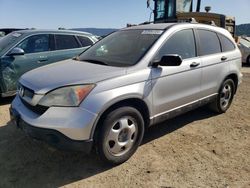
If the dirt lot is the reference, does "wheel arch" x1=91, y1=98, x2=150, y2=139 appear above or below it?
above

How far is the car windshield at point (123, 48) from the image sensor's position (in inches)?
163

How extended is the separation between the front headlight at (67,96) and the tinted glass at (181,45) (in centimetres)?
131

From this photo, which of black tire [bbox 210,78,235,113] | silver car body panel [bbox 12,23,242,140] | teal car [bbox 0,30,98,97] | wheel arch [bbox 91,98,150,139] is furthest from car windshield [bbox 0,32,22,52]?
black tire [bbox 210,78,235,113]

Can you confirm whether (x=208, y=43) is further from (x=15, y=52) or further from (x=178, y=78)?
(x=15, y=52)

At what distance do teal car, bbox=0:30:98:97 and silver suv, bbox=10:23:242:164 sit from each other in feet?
7.16

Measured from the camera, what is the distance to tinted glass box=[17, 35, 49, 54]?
21.7 feet

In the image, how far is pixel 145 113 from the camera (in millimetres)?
4062

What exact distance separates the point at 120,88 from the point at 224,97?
297 centimetres

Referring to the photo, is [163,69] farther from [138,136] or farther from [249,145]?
[249,145]

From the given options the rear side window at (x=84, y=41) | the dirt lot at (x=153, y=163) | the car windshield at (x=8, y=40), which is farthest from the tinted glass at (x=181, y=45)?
the car windshield at (x=8, y=40)

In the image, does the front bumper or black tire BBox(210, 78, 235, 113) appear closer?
the front bumper

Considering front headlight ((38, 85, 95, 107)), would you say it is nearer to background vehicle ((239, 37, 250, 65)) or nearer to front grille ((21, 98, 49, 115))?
front grille ((21, 98, 49, 115))

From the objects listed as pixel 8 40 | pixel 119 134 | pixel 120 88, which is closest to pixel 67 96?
pixel 120 88

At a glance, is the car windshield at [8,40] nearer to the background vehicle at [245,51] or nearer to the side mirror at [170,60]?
the side mirror at [170,60]
